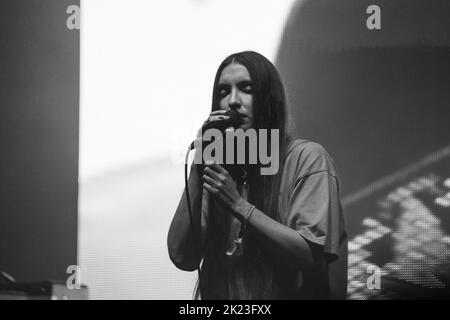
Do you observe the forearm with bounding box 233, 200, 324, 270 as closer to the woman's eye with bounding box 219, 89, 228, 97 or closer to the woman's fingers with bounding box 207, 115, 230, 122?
the woman's fingers with bounding box 207, 115, 230, 122

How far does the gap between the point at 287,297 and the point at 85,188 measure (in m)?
0.81

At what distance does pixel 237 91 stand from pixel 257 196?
1.20 feet

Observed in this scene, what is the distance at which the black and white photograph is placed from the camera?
9.11ft

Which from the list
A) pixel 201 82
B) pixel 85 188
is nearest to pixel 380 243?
pixel 201 82

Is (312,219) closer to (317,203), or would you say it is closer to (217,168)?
(317,203)

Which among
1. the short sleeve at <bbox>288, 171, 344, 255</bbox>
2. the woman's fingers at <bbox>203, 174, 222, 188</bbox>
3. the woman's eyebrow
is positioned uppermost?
the woman's eyebrow

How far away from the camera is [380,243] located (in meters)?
2.86

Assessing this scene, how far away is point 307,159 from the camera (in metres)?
2.78

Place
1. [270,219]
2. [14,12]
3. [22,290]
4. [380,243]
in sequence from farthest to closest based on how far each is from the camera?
[14,12], [380,243], [270,219], [22,290]

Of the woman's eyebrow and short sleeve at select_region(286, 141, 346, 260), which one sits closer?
short sleeve at select_region(286, 141, 346, 260)

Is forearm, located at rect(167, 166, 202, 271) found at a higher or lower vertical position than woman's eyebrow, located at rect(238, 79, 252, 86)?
lower

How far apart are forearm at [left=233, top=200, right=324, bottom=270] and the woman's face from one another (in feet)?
1.04

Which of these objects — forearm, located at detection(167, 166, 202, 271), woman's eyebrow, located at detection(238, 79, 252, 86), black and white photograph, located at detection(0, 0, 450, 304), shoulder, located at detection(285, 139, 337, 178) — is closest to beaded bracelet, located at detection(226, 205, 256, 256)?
black and white photograph, located at detection(0, 0, 450, 304)
